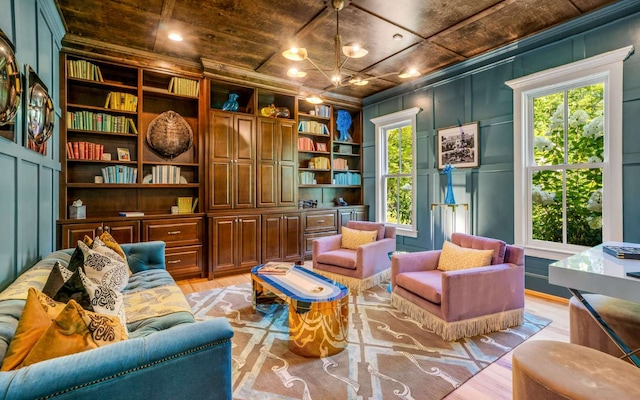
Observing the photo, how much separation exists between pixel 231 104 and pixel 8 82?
2.95m

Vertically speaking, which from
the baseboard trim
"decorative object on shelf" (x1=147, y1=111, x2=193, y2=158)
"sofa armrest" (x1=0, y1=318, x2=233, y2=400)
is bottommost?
the baseboard trim

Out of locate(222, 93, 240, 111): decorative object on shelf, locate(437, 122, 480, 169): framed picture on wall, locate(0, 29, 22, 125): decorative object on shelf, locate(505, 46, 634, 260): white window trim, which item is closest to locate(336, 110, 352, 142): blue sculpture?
locate(437, 122, 480, 169): framed picture on wall

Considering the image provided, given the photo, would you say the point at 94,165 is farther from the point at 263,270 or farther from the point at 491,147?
the point at 491,147

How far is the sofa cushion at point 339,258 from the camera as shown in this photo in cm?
362

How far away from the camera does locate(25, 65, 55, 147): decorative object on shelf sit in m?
2.16

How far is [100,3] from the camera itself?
2.83 meters

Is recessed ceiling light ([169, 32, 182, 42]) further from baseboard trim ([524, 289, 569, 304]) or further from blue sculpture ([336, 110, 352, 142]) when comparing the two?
baseboard trim ([524, 289, 569, 304])

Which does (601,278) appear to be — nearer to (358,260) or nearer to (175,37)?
(358,260)

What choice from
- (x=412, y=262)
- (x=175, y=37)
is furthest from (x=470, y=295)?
(x=175, y=37)

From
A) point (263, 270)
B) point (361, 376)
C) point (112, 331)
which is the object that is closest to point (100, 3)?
point (263, 270)

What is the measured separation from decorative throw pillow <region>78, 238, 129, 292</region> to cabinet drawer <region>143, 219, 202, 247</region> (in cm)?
135

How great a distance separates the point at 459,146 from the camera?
422cm

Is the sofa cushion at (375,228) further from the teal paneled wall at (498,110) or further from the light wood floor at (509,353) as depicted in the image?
the light wood floor at (509,353)

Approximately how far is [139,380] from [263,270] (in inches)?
74.8
